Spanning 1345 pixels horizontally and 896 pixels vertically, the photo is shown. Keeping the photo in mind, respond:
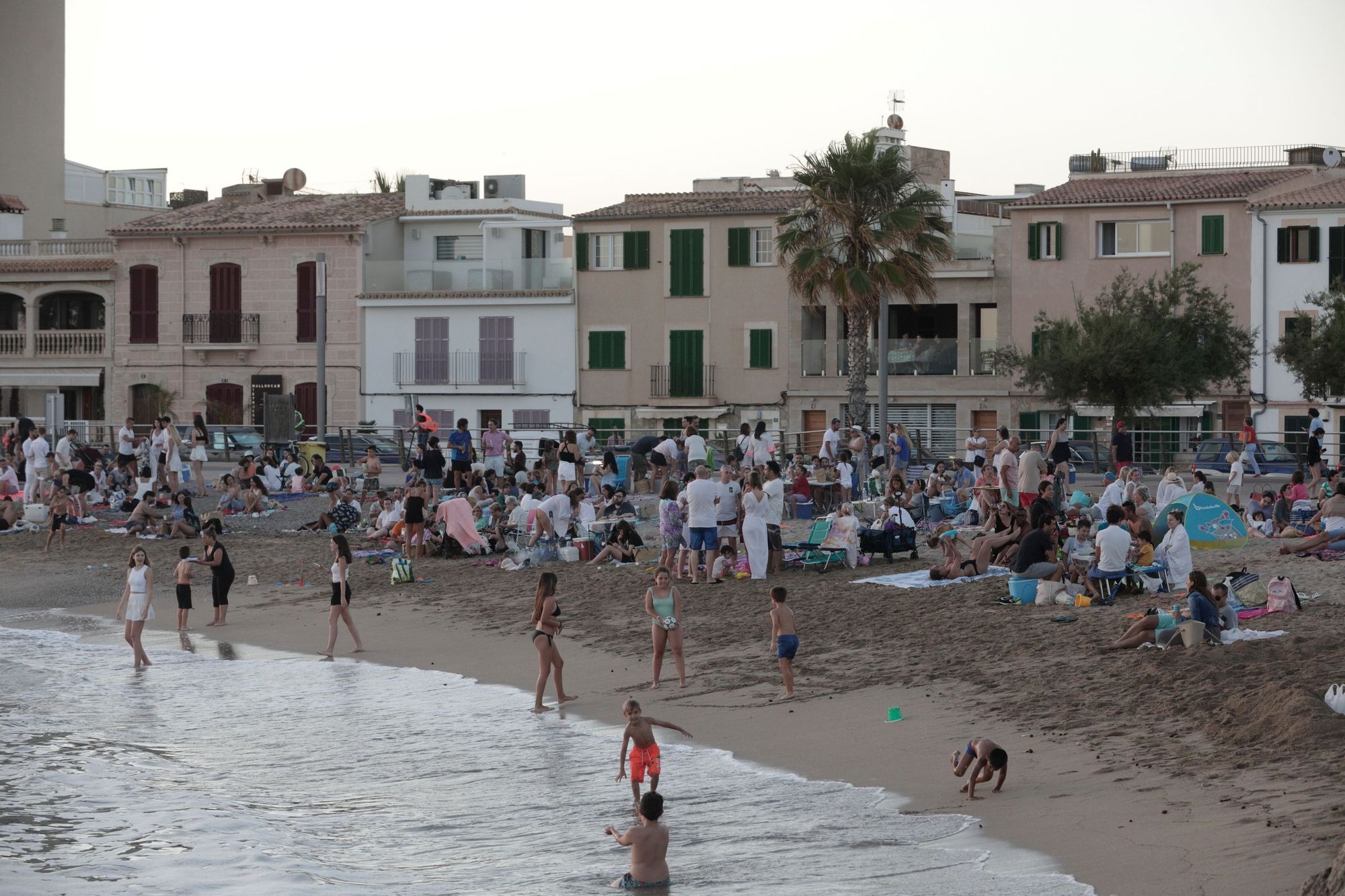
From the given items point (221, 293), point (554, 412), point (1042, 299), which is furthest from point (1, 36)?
point (1042, 299)

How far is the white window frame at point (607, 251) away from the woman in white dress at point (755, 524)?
26.1m

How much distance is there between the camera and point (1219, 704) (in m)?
12.2

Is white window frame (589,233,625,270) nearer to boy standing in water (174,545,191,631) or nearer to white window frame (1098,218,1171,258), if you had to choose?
white window frame (1098,218,1171,258)

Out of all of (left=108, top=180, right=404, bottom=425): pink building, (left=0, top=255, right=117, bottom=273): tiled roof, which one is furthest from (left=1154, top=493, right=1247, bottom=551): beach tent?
(left=0, top=255, right=117, bottom=273): tiled roof

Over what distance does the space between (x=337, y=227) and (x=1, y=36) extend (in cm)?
2638

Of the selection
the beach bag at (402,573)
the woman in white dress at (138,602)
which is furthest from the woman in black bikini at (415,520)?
the woman in white dress at (138,602)

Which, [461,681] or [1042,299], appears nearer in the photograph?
[461,681]

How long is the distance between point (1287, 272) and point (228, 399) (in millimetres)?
29636

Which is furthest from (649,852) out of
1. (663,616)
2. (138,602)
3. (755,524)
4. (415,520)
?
(415,520)

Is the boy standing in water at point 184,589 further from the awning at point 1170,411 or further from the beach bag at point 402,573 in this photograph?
Result: the awning at point 1170,411

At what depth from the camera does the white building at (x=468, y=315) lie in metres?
46.3

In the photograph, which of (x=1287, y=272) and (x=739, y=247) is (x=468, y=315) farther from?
(x=1287, y=272)

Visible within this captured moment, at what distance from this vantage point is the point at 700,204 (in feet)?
148

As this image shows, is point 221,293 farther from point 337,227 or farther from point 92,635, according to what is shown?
point 92,635
